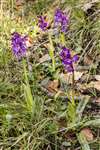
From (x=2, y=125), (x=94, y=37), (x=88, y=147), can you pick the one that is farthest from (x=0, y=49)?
(x=88, y=147)

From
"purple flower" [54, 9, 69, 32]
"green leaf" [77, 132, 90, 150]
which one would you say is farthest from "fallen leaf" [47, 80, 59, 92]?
"green leaf" [77, 132, 90, 150]

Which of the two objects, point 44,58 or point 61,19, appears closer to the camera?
point 61,19

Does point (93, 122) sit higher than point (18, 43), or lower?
lower

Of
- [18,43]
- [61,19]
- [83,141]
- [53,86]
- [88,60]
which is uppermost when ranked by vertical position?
[61,19]

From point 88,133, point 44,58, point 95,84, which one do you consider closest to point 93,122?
point 88,133

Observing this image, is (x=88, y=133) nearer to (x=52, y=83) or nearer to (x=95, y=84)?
(x=95, y=84)

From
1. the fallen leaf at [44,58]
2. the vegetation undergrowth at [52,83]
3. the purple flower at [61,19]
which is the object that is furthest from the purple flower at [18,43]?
the fallen leaf at [44,58]

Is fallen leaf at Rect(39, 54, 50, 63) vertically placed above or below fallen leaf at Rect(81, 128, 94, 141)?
above

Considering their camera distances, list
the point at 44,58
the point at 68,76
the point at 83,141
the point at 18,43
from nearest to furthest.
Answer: the point at 83,141
the point at 18,43
the point at 68,76
the point at 44,58

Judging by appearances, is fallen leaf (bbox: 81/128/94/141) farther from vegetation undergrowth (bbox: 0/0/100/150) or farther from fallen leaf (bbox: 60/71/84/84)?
fallen leaf (bbox: 60/71/84/84)

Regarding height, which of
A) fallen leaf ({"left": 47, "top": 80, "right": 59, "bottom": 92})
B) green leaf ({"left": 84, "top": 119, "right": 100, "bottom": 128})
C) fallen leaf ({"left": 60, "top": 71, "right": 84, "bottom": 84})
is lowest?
green leaf ({"left": 84, "top": 119, "right": 100, "bottom": 128})

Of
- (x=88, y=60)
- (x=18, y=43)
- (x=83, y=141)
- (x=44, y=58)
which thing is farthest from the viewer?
(x=44, y=58)
